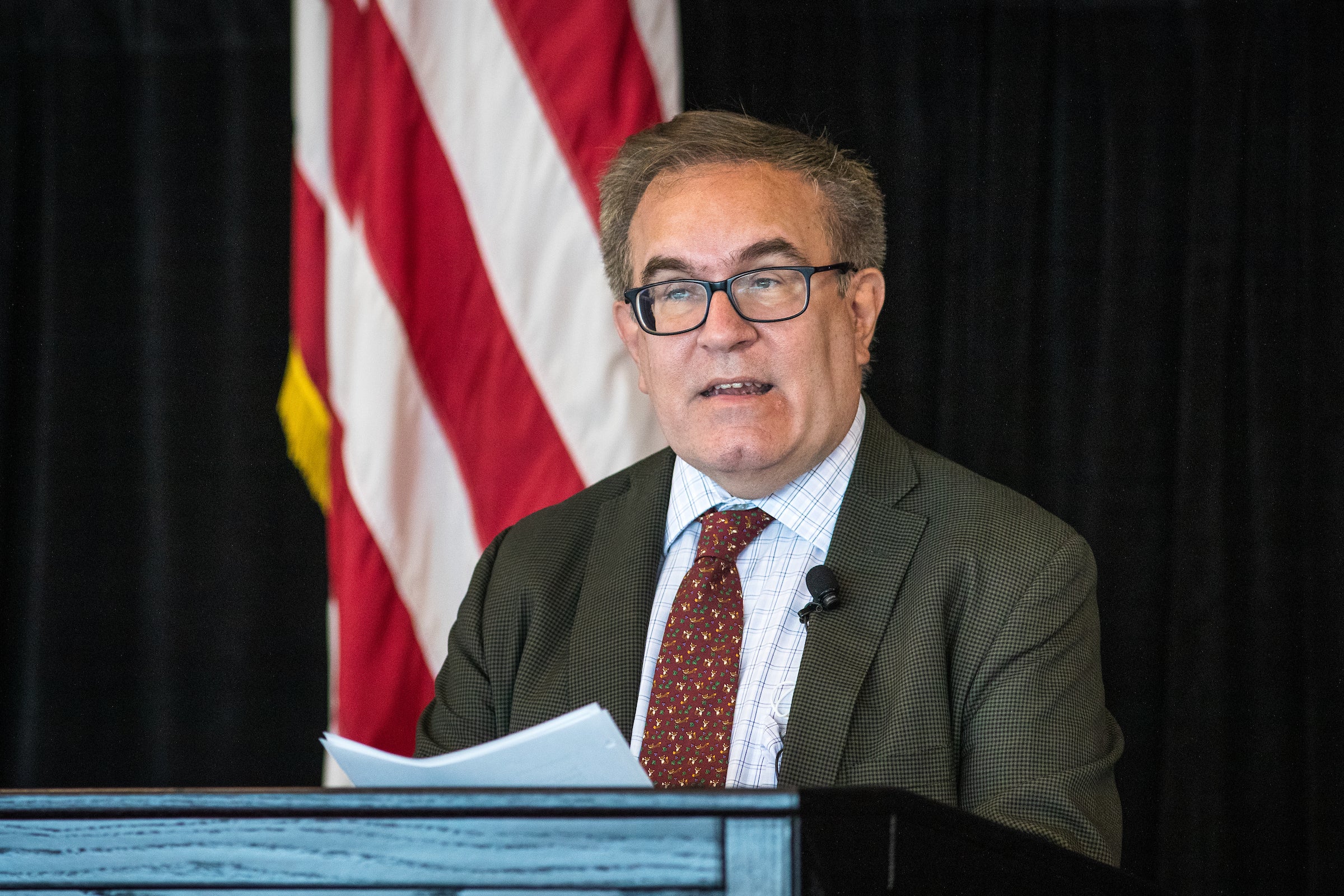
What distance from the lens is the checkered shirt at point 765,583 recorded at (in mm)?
1623

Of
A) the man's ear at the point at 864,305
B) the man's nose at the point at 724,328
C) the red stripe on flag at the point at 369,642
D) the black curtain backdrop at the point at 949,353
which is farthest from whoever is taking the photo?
the black curtain backdrop at the point at 949,353

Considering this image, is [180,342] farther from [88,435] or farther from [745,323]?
[745,323]

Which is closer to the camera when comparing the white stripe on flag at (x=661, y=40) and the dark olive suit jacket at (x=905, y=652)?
the dark olive suit jacket at (x=905, y=652)

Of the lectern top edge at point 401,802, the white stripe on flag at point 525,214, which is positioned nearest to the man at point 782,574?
the white stripe on flag at point 525,214

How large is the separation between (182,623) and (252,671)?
0.19m

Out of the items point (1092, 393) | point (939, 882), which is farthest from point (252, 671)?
point (939, 882)

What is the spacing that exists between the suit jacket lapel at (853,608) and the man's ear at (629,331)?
14.2 inches

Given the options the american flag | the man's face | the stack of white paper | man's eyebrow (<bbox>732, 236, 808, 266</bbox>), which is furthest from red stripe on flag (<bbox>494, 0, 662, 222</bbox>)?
the stack of white paper

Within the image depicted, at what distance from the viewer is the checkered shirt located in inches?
63.9

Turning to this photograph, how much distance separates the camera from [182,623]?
2793 millimetres

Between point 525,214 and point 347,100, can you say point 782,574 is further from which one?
point 347,100

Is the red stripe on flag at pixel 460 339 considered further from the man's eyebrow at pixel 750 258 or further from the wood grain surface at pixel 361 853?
the wood grain surface at pixel 361 853

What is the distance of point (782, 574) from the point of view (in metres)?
1.75

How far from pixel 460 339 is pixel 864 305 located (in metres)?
0.94
